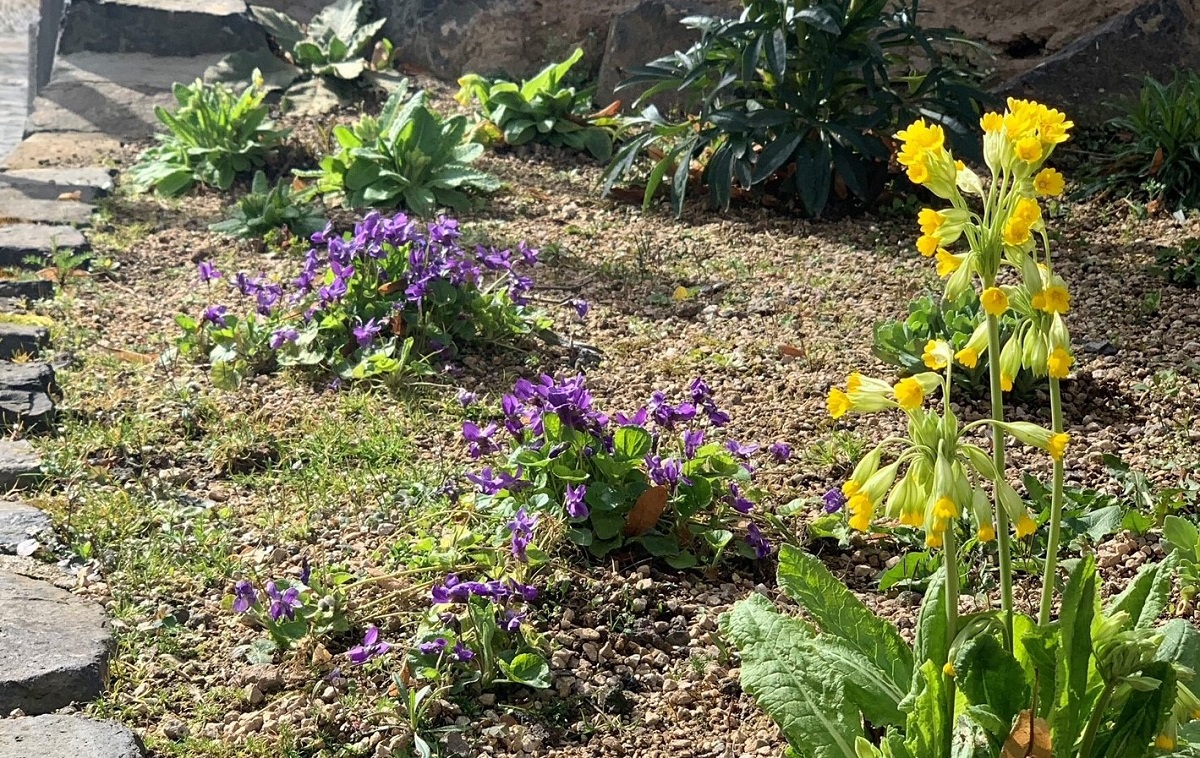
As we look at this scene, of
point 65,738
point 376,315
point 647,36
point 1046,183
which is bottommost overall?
point 65,738

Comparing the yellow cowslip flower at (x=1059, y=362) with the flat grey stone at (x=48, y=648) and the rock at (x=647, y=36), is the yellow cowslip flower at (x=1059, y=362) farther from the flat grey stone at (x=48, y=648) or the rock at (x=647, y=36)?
the rock at (x=647, y=36)

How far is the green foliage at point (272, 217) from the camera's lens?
5566 millimetres

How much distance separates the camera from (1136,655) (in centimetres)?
170

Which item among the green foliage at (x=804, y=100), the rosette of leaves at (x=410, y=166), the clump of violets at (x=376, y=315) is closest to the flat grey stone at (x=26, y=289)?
the clump of violets at (x=376, y=315)

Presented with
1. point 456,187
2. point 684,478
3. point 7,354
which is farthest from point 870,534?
Answer: point 456,187

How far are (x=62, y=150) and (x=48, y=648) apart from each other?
16.0 ft

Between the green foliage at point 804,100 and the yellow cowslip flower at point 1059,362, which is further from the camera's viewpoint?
the green foliage at point 804,100

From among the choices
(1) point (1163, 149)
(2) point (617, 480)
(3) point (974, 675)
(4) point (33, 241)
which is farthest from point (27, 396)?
(1) point (1163, 149)

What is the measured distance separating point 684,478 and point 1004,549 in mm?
1286

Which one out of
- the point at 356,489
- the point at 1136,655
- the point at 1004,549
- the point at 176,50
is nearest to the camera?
the point at 1136,655

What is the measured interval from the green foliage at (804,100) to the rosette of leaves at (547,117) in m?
0.92

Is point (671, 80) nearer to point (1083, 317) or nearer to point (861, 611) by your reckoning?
point (1083, 317)

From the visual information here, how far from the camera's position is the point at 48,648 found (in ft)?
8.75

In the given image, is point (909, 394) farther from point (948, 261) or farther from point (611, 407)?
point (611, 407)
